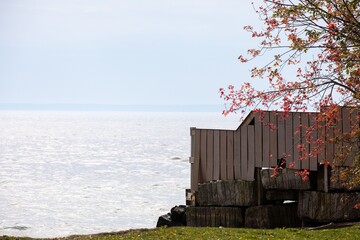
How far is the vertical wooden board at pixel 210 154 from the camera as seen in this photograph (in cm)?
2278

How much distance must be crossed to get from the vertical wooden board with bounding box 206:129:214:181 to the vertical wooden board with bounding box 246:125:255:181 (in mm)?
1374

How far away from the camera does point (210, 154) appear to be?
22.8 m

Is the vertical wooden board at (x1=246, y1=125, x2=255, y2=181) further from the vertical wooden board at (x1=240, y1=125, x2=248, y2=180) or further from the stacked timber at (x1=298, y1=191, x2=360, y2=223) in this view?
the stacked timber at (x1=298, y1=191, x2=360, y2=223)

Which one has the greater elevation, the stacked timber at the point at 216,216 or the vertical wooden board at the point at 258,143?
the vertical wooden board at the point at 258,143

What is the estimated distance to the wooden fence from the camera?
819 inches

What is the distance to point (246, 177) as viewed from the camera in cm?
2219

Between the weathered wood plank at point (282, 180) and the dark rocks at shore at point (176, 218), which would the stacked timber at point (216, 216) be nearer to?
the dark rocks at shore at point (176, 218)

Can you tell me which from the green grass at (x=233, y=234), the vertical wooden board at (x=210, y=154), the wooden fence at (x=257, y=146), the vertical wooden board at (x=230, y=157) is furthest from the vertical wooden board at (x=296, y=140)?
the vertical wooden board at (x=210, y=154)

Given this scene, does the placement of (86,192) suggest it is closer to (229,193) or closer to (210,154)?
(210,154)

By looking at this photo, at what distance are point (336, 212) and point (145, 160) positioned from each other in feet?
227

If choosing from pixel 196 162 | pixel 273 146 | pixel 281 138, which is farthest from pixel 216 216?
pixel 281 138

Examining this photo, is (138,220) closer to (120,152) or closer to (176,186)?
(176,186)

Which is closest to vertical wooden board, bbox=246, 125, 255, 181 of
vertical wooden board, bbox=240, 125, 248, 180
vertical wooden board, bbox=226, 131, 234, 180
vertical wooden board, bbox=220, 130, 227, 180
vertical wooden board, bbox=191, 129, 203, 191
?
vertical wooden board, bbox=240, 125, 248, 180

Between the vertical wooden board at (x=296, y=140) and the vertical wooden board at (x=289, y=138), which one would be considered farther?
the vertical wooden board at (x=289, y=138)
